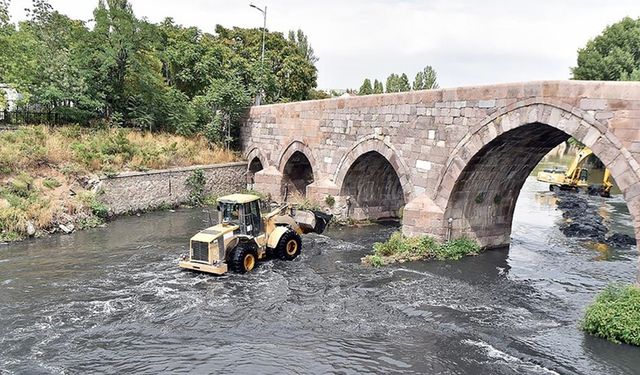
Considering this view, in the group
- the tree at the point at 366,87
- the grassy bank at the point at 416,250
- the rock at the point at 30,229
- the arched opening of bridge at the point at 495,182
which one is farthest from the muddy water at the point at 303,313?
the tree at the point at 366,87

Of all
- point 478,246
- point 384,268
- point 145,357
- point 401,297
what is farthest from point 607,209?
point 145,357

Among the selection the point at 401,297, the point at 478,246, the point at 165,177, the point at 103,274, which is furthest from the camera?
the point at 165,177

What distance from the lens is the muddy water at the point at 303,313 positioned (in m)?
8.80

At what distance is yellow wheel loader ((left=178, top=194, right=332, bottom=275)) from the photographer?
42.0ft

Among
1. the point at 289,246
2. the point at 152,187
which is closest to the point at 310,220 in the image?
the point at 289,246

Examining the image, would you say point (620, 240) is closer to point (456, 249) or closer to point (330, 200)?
point (456, 249)

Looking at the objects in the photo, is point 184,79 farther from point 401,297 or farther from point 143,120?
point 401,297

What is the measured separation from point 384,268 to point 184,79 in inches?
775

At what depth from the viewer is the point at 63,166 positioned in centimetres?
2006

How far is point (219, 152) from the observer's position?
2731 centimetres

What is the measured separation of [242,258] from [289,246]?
188 cm

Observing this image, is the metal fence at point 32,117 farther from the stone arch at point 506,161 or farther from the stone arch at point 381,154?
the stone arch at point 506,161

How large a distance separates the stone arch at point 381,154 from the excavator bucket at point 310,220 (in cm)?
275

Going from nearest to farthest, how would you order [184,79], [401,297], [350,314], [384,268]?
[350,314] < [401,297] < [384,268] < [184,79]
